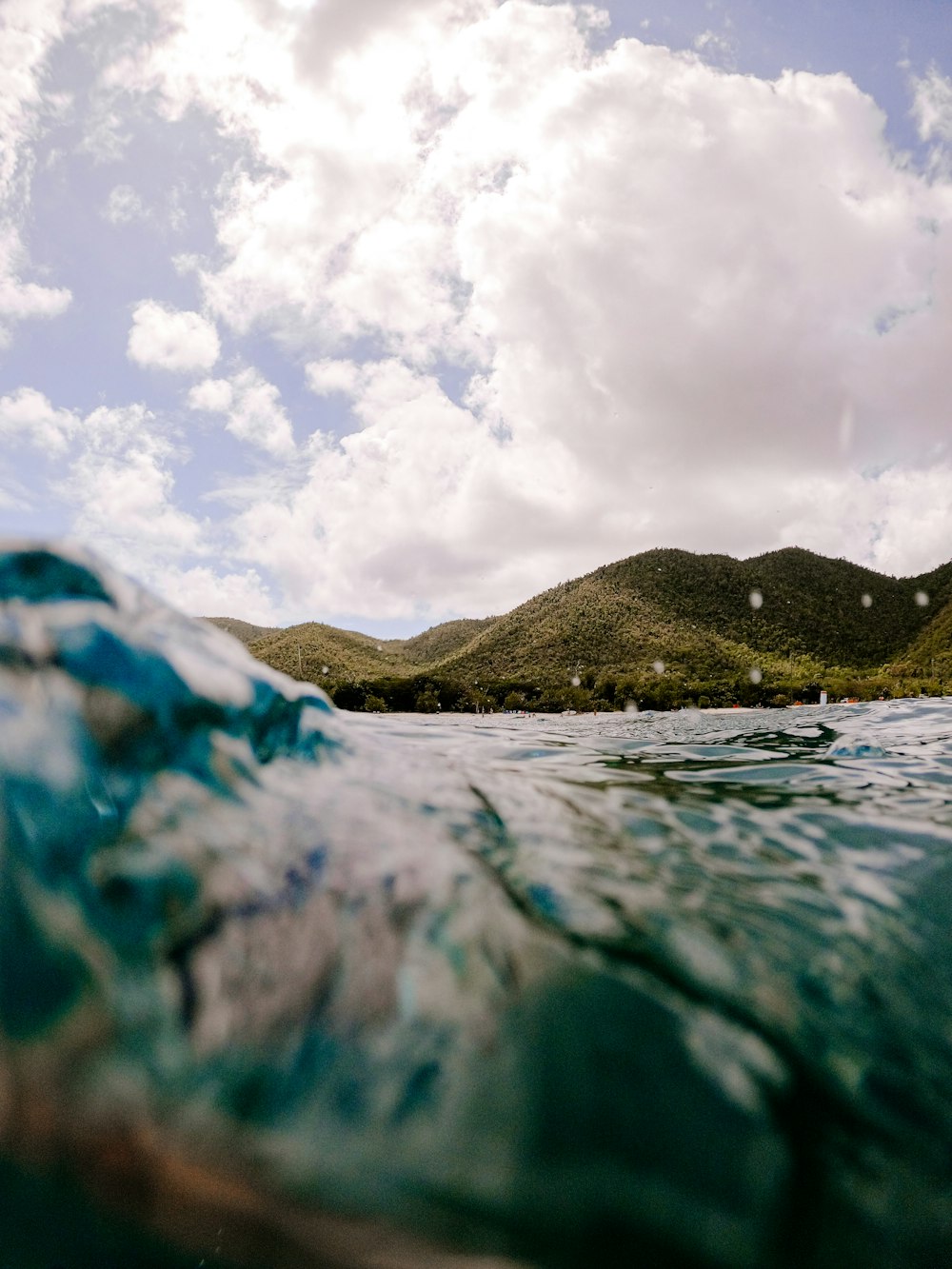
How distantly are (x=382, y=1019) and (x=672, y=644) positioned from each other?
73.2 metres

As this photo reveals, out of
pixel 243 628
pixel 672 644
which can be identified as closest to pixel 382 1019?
pixel 672 644

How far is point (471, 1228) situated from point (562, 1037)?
1.64 ft

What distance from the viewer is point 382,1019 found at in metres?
1.76

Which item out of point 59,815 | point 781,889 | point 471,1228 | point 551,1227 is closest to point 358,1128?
point 471,1228

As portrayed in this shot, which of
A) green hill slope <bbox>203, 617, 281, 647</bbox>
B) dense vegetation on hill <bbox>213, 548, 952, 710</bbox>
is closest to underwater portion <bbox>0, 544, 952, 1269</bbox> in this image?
dense vegetation on hill <bbox>213, 548, 952, 710</bbox>

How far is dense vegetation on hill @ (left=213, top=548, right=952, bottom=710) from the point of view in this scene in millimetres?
50562

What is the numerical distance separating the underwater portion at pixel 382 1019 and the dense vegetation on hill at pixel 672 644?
41.6 metres

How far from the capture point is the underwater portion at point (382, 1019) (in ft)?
4.74

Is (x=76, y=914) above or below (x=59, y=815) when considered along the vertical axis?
below

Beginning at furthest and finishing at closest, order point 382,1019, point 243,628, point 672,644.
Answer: point 243,628
point 672,644
point 382,1019

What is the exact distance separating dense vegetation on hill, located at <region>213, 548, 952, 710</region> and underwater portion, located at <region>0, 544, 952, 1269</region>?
41590 mm

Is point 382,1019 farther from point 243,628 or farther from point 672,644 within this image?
point 243,628

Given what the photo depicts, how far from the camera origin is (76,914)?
175 centimetres

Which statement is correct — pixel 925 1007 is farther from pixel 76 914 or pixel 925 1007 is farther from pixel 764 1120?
pixel 76 914
